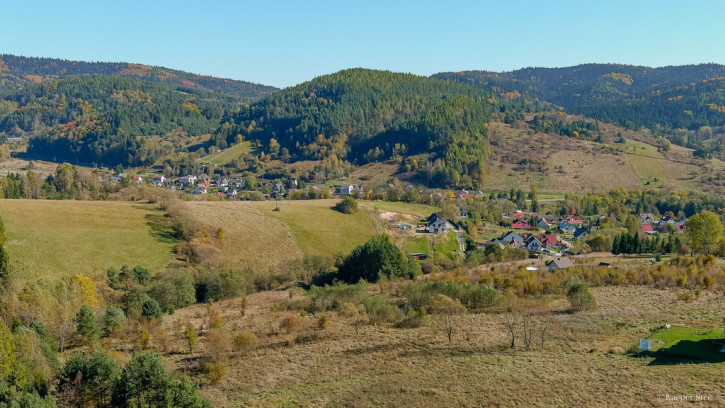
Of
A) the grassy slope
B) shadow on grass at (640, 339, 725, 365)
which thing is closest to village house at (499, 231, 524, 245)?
the grassy slope

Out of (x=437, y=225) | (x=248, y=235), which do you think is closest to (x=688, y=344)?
(x=248, y=235)

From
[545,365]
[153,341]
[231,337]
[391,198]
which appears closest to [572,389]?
[545,365]

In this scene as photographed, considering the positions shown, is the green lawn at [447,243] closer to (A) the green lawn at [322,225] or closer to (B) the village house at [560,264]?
(A) the green lawn at [322,225]

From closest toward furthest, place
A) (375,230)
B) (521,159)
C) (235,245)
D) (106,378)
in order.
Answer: (106,378) → (235,245) → (375,230) → (521,159)

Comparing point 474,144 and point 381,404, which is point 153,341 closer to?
point 381,404

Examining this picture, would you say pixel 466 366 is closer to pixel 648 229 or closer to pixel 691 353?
pixel 691 353
